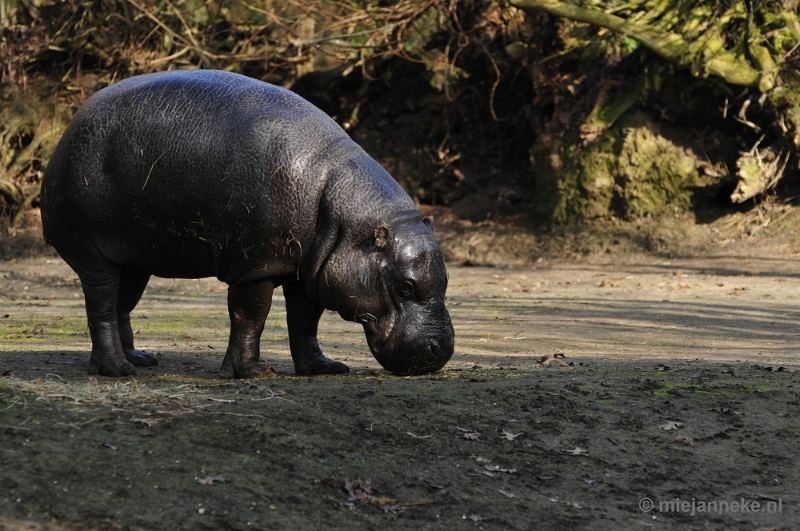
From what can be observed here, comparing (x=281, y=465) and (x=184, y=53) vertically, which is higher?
(x=184, y=53)

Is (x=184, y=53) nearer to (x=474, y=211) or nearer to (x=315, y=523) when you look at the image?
(x=474, y=211)

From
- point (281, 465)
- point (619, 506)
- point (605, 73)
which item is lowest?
point (619, 506)

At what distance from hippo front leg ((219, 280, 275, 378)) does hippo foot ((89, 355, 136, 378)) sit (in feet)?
2.20

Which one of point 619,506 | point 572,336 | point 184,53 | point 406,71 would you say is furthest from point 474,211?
point 619,506

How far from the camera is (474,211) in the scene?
19.2 m

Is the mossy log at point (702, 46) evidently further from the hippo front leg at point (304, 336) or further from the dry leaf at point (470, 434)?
the dry leaf at point (470, 434)

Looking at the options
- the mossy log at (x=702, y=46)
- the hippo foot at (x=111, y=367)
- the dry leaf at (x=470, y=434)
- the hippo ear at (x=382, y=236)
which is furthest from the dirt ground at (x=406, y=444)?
the mossy log at (x=702, y=46)

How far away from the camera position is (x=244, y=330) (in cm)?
633

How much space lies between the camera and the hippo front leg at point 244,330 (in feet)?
20.6

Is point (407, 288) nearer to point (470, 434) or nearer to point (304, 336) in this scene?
point (304, 336)

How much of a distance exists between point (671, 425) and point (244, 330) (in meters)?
2.57

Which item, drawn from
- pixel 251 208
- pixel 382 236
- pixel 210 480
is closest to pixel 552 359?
pixel 382 236

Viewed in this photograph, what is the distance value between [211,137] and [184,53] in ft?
45.5

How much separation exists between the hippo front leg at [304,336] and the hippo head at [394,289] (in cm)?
64
